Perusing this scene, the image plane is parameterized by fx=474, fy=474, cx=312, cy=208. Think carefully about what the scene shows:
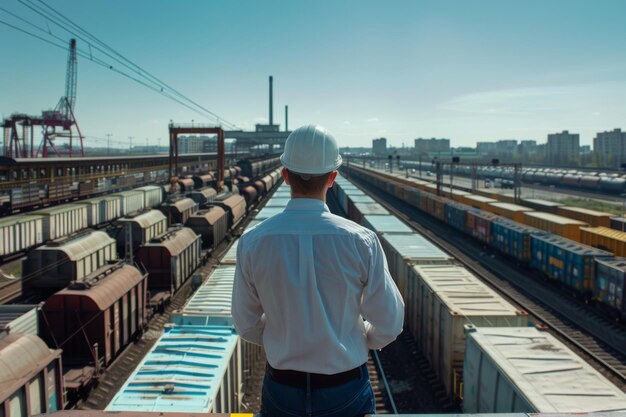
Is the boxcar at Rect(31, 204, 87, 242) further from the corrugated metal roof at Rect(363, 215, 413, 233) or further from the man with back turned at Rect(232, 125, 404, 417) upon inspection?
the man with back turned at Rect(232, 125, 404, 417)

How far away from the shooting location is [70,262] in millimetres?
18516

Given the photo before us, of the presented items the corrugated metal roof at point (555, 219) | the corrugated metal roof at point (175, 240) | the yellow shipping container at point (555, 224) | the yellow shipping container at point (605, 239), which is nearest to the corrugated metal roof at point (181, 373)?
the corrugated metal roof at point (175, 240)

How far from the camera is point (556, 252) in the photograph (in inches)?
938

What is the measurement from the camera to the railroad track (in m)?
16.2

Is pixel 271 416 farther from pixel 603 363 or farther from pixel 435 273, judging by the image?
pixel 603 363

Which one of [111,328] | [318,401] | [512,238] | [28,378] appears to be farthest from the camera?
[512,238]

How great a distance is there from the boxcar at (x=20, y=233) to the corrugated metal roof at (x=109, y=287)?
13.1 metres

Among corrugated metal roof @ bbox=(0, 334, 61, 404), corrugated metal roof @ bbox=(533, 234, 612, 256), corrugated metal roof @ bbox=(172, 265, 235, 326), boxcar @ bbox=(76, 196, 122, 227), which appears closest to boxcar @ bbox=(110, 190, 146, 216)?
boxcar @ bbox=(76, 196, 122, 227)

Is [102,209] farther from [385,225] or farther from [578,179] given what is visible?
[578,179]

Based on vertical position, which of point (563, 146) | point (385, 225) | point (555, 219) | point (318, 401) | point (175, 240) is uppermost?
point (563, 146)

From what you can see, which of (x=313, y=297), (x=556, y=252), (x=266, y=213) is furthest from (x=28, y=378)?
(x=556, y=252)

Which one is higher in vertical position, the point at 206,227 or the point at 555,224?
the point at 555,224

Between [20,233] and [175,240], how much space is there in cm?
1059

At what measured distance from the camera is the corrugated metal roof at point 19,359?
8.62m
